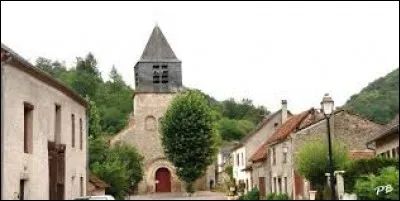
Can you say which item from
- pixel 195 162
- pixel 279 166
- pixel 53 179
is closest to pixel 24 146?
pixel 53 179

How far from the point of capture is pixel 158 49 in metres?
79.5

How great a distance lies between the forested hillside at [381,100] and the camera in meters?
49.0

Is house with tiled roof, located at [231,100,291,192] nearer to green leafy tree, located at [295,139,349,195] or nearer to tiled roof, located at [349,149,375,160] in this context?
tiled roof, located at [349,149,375,160]

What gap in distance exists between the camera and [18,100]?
26906 millimetres

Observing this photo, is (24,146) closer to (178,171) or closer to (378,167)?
(378,167)

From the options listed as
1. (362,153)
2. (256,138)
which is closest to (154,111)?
(256,138)

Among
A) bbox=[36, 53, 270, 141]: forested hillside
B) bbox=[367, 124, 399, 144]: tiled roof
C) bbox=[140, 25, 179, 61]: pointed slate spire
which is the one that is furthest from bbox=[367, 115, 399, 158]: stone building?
bbox=[36, 53, 270, 141]: forested hillside

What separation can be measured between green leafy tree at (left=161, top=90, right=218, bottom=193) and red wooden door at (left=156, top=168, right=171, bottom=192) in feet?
19.4

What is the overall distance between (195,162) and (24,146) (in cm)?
4083

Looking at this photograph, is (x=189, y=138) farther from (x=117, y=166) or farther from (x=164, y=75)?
(x=117, y=166)

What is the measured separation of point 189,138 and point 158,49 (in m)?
15.3

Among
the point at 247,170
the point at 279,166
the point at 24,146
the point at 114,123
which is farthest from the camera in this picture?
the point at 114,123

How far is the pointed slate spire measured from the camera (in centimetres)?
7919

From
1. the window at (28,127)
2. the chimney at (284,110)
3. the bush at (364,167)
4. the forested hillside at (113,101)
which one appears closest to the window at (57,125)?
the window at (28,127)
